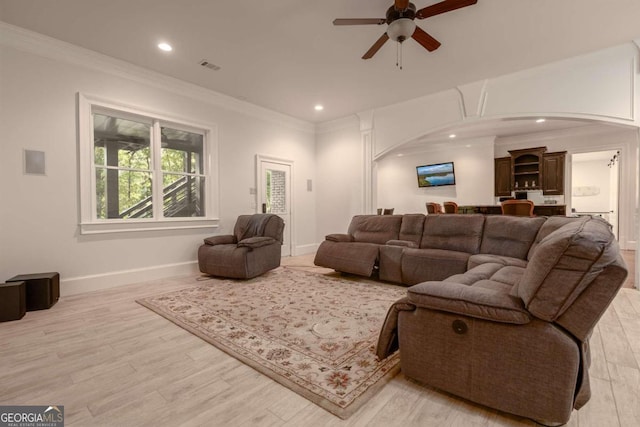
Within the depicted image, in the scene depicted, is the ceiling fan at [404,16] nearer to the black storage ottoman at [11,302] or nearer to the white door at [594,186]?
the black storage ottoman at [11,302]

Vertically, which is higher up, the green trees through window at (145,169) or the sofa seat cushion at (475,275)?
the green trees through window at (145,169)

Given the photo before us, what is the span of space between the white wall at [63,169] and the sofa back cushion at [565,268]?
14.5 ft

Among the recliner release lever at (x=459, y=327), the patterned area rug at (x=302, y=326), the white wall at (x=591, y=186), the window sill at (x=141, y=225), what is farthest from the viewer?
the white wall at (x=591, y=186)

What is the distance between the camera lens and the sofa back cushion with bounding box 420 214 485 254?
3.62 meters

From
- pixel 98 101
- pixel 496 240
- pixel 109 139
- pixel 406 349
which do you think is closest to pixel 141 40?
pixel 98 101

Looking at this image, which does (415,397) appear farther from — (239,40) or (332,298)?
(239,40)

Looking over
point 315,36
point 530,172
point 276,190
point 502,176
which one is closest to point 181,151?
point 276,190

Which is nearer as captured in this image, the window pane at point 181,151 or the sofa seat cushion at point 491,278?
the sofa seat cushion at point 491,278

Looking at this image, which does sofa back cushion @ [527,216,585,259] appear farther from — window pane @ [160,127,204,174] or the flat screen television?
the flat screen television

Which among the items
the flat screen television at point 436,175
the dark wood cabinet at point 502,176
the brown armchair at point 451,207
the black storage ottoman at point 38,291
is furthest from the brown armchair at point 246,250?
the dark wood cabinet at point 502,176

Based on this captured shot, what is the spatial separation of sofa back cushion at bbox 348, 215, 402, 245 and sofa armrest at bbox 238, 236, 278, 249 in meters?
1.33

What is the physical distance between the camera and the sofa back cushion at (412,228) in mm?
4113

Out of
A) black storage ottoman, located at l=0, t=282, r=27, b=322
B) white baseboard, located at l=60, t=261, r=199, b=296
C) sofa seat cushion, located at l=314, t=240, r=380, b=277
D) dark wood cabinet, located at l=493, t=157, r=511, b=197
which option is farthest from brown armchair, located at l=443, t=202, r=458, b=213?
black storage ottoman, located at l=0, t=282, r=27, b=322

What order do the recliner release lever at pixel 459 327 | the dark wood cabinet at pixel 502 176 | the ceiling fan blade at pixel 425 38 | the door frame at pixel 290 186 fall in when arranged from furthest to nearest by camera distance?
the dark wood cabinet at pixel 502 176 → the door frame at pixel 290 186 → the ceiling fan blade at pixel 425 38 → the recliner release lever at pixel 459 327
